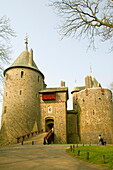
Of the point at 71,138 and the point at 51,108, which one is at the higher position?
the point at 51,108

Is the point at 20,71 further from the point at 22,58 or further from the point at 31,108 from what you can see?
the point at 31,108

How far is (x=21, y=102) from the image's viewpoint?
2402cm

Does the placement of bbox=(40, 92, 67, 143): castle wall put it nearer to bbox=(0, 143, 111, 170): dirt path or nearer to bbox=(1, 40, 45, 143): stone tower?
bbox=(1, 40, 45, 143): stone tower

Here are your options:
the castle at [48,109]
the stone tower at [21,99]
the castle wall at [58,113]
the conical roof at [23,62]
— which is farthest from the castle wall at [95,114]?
the conical roof at [23,62]

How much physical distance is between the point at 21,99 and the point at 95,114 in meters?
11.6

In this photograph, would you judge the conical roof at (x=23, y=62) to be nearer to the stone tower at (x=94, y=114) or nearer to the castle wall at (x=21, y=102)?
the castle wall at (x=21, y=102)

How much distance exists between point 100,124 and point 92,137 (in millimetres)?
2309

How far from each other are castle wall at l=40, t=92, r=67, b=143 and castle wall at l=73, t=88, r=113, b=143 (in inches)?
144

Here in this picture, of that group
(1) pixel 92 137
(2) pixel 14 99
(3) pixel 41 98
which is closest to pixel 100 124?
(1) pixel 92 137

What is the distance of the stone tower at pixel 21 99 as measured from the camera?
2277cm

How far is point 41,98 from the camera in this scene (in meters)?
26.7

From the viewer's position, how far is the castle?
2348 cm

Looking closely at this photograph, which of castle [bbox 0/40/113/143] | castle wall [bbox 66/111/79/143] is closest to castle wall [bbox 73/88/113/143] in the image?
castle [bbox 0/40/113/143]

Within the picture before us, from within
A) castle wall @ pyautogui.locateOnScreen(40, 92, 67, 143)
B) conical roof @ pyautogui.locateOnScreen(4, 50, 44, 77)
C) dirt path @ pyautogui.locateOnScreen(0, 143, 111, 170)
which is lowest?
dirt path @ pyautogui.locateOnScreen(0, 143, 111, 170)
